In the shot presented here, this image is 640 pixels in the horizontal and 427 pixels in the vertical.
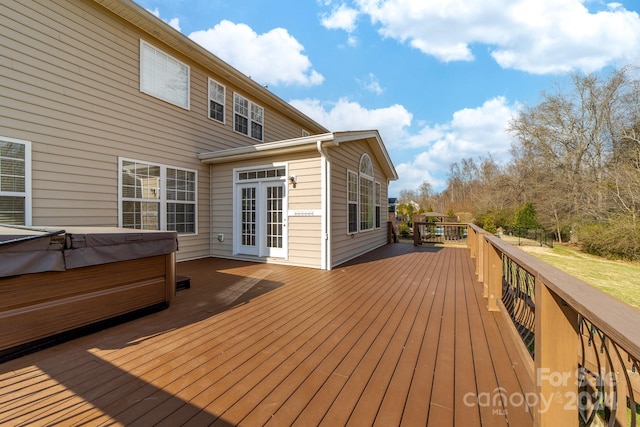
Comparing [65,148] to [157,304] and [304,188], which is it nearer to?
[157,304]

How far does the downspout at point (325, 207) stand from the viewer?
5.52 meters

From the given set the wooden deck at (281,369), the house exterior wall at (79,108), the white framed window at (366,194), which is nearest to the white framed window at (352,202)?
the white framed window at (366,194)

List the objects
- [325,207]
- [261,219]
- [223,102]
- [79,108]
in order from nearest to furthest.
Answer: [79,108]
[325,207]
[261,219]
[223,102]

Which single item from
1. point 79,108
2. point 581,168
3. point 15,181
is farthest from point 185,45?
point 581,168

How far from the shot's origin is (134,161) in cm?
539

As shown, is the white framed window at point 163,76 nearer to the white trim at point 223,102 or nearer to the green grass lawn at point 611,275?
the white trim at point 223,102

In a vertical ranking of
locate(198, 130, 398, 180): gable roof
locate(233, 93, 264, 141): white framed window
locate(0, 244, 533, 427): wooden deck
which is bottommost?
locate(0, 244, 533, 427): wooden deck

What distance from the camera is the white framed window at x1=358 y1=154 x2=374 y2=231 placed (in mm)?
7700

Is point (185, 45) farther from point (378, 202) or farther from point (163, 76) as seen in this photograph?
point (378, 202)

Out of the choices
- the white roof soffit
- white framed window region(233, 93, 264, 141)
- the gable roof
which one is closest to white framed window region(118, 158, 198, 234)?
the gable roof

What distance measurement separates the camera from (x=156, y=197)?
5.74 meters

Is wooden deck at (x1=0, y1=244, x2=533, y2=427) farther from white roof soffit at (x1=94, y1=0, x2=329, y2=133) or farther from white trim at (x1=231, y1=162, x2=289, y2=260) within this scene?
white roof soffit at (x1=94, y1=0, x2=329, y2=133)

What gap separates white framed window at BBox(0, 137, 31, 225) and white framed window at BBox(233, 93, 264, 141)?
4.40 m

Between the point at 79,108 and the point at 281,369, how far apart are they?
18.3 feet
